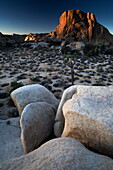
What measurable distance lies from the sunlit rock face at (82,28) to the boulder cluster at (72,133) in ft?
270

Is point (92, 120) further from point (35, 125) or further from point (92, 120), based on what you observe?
point (35, 125)

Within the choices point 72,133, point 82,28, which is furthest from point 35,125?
point 82,28

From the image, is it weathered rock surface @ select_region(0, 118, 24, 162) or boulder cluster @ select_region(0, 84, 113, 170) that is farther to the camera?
weathered rock surface @ select_region(0, 118, 24, 162)

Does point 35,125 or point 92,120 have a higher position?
point 92,120

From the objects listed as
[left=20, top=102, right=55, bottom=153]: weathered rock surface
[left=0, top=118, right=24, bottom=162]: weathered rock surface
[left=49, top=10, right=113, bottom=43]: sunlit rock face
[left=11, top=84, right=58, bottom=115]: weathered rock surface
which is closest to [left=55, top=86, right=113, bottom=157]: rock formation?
[left=20, top=102, right=55, bottom=153]: weathered rock surface

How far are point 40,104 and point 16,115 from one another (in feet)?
8.99

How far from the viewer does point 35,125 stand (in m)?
4.14

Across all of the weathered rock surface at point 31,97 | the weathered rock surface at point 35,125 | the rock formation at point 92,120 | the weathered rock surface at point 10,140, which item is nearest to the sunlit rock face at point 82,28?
the weathered rock surface at point 31,97

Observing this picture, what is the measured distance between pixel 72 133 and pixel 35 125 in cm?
139

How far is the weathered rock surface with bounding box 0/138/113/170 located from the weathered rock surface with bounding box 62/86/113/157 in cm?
59

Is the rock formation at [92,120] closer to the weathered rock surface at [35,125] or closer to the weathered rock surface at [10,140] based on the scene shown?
the weathered rock surface at [35,125]

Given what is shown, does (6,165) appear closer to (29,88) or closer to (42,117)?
(42,117)

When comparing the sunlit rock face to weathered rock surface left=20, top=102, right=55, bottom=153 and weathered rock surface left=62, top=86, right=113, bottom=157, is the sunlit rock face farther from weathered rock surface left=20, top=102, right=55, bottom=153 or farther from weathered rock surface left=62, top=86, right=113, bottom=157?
weathered rock surface left=62, top=86, right=113, bottom=157

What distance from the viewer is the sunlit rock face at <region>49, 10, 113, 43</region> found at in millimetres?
83750
